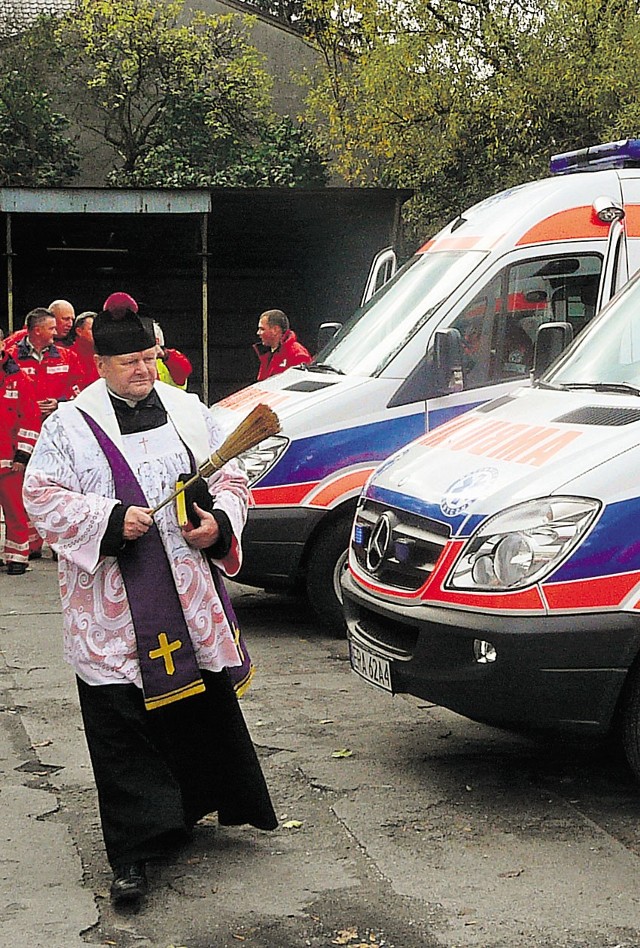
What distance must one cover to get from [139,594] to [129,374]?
0.70m

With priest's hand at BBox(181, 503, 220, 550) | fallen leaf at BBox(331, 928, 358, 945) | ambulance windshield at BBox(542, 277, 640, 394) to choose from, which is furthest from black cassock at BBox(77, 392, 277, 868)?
ambulance windshield at BBox(542, 277, 640, 394)

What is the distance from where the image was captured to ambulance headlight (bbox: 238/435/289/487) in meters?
7.74

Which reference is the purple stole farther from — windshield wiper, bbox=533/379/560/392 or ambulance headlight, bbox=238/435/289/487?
ambulance headlight, bbox=238/435/289/487

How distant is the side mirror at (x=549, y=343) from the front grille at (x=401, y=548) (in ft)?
5.09

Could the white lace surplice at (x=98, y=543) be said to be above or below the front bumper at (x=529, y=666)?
above

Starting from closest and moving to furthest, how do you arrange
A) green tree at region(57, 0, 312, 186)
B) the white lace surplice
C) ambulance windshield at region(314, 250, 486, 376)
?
the white lace surplice, ambulance windshield at region(314, 250, 486, 376), green tree at region(57, 0, 312, 186)

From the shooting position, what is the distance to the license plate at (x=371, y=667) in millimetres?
5160

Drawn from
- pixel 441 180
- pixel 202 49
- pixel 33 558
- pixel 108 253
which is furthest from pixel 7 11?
pixel 33 558

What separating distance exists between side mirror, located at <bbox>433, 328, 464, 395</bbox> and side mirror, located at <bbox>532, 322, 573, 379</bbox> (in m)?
0.42

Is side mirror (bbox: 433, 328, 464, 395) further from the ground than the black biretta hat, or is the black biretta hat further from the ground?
the black biretta hat

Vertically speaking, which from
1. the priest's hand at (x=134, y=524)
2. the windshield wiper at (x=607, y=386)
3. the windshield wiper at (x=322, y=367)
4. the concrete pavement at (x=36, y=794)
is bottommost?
the concrete pavement at (x=36, y=794)

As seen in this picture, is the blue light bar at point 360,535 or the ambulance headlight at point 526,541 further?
the blue light bar at point 360,535

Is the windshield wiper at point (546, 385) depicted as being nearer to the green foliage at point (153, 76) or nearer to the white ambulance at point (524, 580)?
the white ambulance at point (524, 580)

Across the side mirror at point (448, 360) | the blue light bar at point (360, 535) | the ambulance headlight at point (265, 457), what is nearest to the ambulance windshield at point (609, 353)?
the blue light bar at point (360, 535)
